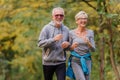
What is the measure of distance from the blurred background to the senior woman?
1507 millimetres

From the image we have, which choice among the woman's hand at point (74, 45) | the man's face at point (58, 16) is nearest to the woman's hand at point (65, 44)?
the woman's hand at point (74, 45)

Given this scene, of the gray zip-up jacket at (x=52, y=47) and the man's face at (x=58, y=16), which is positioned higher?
the man's face at (x=58, y=16)

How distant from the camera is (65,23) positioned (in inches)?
416

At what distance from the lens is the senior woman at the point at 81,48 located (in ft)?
18.6

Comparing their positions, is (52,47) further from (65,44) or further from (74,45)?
(74,45)

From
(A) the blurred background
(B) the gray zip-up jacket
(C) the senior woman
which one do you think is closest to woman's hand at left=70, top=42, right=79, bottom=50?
(C) the senior woman

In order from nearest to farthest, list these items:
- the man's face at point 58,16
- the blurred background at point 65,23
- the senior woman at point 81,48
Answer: the man's face at point 58,16 < the senior woman at point 81,48 < the blurred background at point 65,23

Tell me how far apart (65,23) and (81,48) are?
490 cm

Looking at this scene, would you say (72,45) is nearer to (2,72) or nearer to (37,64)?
(37,64)

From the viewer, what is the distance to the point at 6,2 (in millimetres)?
11469

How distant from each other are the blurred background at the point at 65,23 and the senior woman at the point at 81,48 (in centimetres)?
151

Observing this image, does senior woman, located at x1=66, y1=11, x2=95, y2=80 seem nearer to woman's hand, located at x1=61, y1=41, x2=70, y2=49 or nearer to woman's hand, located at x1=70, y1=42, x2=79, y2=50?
woman's hand, located at x1=70, y1=42, x2=79, y2=50

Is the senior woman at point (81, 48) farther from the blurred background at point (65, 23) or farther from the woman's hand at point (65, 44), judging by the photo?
the blurred background at point (65, 23)

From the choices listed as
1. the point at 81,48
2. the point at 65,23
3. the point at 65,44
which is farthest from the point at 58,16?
the point at 65,23
